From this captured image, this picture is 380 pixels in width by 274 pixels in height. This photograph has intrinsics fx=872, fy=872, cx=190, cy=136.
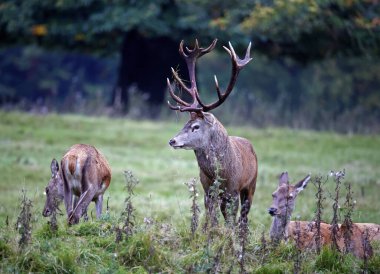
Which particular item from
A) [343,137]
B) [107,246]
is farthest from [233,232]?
[343,137]

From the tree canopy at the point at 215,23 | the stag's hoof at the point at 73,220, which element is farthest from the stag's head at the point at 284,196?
the tree canopy at the point at 215,23

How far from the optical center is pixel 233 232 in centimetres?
809

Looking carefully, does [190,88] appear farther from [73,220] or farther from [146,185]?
[146,185]

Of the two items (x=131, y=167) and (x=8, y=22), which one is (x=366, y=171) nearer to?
(x=131, y=167)

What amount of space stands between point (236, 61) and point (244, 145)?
3.83 feet

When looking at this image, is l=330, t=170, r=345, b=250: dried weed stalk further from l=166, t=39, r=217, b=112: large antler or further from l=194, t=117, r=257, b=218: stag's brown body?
l=166, t=39, r=217, b=112: large antler

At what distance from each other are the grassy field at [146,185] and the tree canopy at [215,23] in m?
2.76

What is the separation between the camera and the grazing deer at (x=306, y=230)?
28.4 feet

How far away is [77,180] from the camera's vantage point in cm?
960

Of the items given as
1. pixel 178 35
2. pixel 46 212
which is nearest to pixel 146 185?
pixel 46 212

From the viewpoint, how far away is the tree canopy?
867 inches

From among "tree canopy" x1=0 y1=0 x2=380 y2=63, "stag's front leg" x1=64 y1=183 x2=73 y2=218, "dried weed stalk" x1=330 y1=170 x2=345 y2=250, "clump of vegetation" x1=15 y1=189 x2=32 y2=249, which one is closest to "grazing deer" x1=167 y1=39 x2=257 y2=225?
"stag's front leg" x1=64 y1=183 x2=73 y2=218

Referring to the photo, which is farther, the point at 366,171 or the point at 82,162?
the point at 366,171

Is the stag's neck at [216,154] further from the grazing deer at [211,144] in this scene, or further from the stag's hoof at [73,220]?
the stag's hoof at [73,220]
